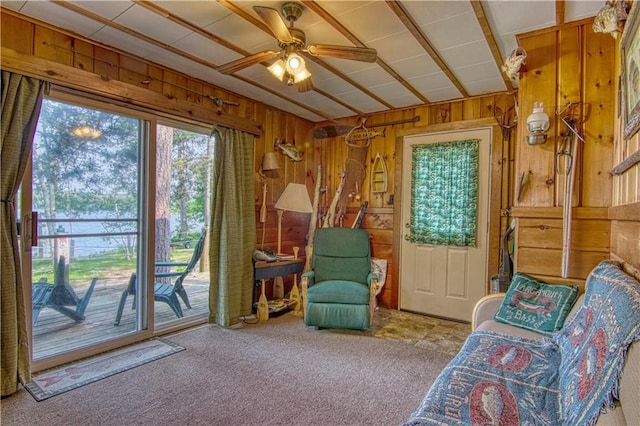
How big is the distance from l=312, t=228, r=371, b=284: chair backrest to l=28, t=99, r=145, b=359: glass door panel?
1767mm

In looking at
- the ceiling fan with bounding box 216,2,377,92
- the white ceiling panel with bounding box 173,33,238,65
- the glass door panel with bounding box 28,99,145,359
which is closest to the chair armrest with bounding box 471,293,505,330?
the ceiling fan with bounding box 216,2,377,92

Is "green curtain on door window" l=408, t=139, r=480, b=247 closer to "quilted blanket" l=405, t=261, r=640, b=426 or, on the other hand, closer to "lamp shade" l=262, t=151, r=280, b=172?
"lamp shade" l=262, t=151, r=280, b=172

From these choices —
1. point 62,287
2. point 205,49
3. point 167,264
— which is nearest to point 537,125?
point 205,49

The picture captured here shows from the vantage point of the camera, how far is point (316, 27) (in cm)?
227

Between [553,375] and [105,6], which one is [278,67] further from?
[553,375]

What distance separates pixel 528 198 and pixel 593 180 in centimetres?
39

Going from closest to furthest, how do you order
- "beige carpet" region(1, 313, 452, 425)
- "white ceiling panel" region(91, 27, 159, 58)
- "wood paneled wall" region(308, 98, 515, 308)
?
"beige carpet" region(1, 313, 452, 425)
"white ceiling panel" region(91, 27, 159, 58)
"wood paneled wall" region(308, 98, 515, 308)

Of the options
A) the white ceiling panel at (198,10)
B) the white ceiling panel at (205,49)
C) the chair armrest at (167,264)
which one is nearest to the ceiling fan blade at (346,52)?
the white ceiling panel at (198,10)

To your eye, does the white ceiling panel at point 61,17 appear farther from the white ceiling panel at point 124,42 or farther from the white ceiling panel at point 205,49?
the white ceiling panel at point 205,49

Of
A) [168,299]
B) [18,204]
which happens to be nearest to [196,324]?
[168,299]

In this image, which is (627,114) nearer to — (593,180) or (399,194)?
(593,180)

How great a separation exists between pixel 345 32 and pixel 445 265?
2.69 m

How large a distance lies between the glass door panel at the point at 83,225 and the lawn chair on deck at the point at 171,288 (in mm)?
18

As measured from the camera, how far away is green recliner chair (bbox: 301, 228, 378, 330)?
3211 millimetres
